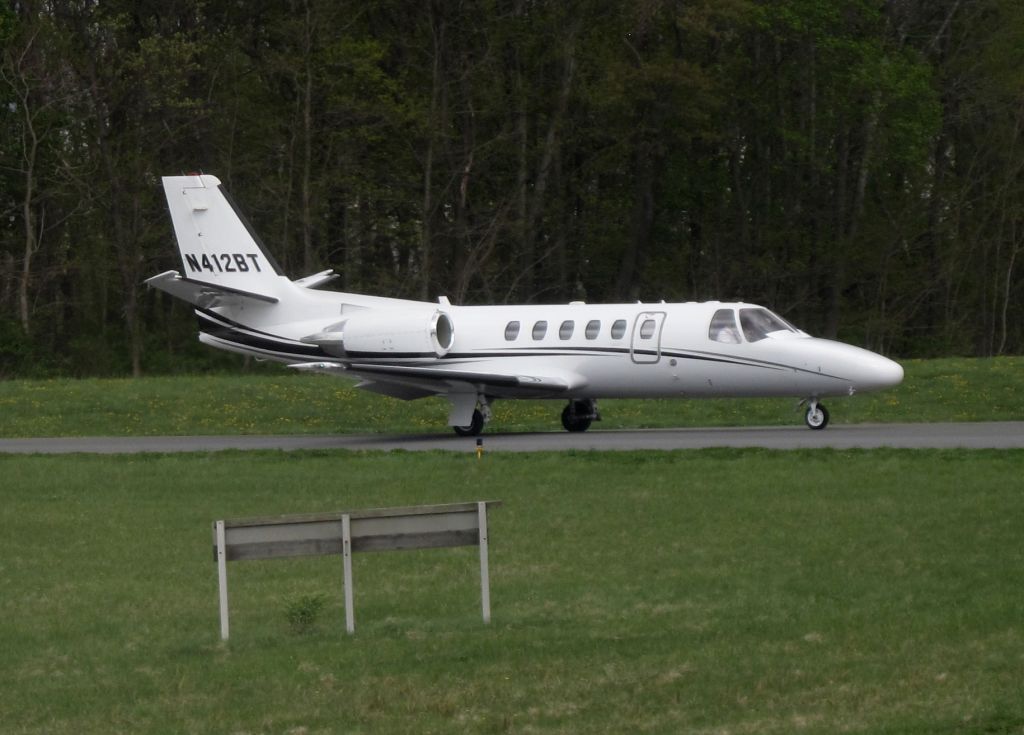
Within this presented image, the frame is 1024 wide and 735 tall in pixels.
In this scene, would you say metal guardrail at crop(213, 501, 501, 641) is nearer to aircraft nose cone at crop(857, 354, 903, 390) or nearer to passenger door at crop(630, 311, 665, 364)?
aircraft nose cone at crop(857, 354, 903, 390)

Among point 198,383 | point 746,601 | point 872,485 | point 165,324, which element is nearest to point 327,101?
point 165,324

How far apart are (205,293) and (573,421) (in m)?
7.18

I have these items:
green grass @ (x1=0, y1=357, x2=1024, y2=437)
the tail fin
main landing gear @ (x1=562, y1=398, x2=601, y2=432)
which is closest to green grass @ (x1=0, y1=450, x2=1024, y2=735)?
main landing gear @ (x1=562, y1=398, x2=601, y2=432)

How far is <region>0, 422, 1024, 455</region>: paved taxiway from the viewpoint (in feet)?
74.7

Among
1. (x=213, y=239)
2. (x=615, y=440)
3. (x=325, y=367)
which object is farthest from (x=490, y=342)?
(x=213, y=239)

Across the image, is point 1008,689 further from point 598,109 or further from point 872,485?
point 598,109

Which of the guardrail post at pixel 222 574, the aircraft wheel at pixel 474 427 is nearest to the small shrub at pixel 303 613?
the guardrail post at pixel 222 574

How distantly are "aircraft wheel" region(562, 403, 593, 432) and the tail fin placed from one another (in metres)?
6.14

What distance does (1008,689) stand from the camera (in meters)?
8.24

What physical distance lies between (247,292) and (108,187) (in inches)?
839

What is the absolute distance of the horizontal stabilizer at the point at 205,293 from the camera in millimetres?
28859

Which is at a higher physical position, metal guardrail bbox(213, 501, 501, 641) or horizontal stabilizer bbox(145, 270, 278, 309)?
horizontal stabilizer bbox(145, 270, 278, 309)

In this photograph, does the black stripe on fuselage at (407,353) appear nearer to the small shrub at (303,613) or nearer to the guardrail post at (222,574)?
the small shrub at (303,613)

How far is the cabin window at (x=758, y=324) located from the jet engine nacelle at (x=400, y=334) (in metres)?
5.20
